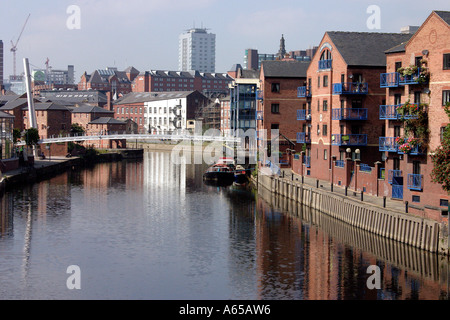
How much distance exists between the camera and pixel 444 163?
43.2 m

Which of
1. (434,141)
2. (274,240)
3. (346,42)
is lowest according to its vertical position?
(274,240)

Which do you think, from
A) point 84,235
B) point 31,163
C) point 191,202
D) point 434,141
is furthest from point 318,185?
point 31,163

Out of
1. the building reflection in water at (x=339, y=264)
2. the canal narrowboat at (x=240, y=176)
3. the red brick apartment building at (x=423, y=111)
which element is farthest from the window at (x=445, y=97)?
the canal narrowboat at (x=240, y=176)

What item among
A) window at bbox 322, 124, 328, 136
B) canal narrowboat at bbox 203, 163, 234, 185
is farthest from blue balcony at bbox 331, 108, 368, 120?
canal narrowboat at bbox 203, 163, 234, 185

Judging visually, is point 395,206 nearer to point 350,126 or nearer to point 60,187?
point 350,126

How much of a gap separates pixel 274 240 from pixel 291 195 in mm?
19086

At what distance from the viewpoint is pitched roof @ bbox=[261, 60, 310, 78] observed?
87188mm

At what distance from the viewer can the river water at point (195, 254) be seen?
123 ft

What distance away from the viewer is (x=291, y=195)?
68.7 m

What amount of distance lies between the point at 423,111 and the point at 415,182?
16.7 feet

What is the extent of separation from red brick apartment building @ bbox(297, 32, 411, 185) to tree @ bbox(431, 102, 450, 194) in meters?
17.7

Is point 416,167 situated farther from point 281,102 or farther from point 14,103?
point 14,103

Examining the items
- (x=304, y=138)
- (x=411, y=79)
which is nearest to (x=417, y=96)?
(x=411, y=79)

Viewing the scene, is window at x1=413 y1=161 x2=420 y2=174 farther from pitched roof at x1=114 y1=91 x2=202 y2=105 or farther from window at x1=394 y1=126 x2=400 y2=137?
pitched roof at x1=114 y1=91 x2=202 y2=105
